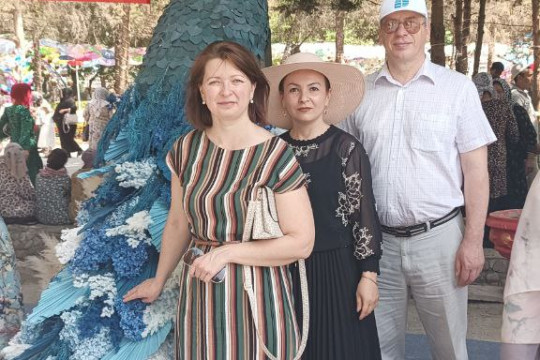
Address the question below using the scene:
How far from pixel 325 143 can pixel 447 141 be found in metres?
0.49

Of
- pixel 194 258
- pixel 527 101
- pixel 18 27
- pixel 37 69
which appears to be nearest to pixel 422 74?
pixel 194 258

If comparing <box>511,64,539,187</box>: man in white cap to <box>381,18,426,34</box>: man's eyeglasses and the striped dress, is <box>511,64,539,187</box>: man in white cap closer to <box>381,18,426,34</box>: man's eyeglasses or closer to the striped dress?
<box>381,18,426,34</box>: man's eyeglasses

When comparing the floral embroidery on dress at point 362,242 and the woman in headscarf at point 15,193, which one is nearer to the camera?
the floral embroidery on dress at point 362,242

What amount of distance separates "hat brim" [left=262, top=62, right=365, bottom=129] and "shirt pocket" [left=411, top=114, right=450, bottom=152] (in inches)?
9.5

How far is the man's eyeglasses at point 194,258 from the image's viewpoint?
6.29 ft

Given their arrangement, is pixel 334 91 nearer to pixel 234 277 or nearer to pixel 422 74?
pixel 422 74

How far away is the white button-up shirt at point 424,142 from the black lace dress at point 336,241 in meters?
0.24

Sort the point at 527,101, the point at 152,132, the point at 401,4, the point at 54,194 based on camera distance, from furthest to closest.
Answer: the point at 527,101 → the point at 54,194 → the point at 152,132 → the point at 401,4

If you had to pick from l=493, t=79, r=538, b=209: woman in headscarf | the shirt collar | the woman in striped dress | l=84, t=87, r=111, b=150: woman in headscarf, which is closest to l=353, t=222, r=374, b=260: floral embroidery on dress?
the woman in striped dress

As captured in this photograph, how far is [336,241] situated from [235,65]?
0.72 metres

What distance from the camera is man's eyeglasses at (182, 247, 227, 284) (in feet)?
6.29

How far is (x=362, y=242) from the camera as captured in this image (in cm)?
230

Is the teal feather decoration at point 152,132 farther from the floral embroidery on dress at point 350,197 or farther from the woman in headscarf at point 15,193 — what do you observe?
the woman in headscarf at point 15,193

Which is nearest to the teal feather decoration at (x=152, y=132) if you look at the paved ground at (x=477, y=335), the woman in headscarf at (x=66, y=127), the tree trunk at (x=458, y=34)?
the paved ground at (x=477, y=335)
